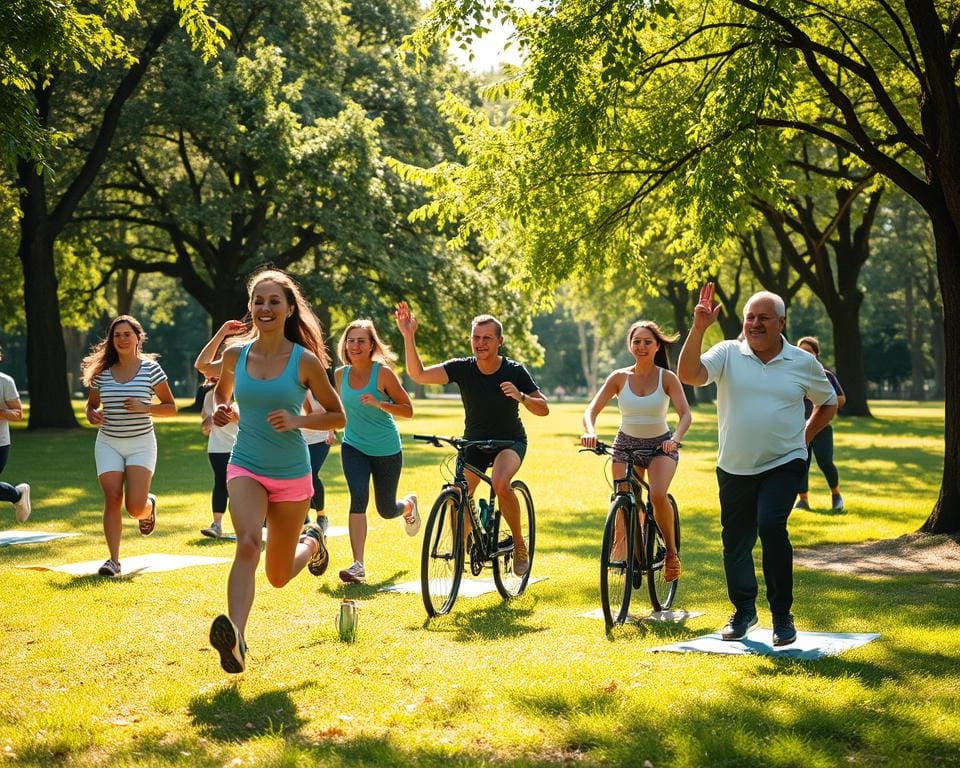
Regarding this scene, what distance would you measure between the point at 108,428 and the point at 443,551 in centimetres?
328

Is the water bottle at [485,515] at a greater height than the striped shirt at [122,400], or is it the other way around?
the striped shirt at [122,400]

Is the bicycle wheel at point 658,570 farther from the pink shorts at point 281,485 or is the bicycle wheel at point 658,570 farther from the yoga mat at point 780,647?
the pink shorts at point 281,485

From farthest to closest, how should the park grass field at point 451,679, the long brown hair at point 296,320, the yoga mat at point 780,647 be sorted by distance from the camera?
the yoga mat at point 780,647 < the long brown hair at point 296,320 < the park grass field at point 451,679

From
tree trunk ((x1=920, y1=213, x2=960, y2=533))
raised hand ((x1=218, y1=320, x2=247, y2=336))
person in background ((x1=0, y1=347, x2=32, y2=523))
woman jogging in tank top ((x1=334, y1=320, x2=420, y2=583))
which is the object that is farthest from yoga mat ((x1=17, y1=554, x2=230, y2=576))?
tree trunk ((x1=920, y1=213, x2=960, y2=533))

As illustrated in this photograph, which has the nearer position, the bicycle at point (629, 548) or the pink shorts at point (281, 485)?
the pink shorts at point (281, 485)

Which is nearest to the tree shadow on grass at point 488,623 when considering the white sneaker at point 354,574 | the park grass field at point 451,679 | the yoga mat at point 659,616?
the park grass field at point 451,679

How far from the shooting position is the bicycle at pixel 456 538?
8141 millimetres

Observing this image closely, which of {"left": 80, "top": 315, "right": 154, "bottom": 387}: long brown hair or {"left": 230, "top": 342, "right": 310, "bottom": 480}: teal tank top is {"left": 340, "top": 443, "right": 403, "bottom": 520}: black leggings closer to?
{"left": 80, "top": 315, "right": 154, "bottom": 387}: long brown hair

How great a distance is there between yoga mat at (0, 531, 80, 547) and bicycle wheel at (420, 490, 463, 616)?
564cm

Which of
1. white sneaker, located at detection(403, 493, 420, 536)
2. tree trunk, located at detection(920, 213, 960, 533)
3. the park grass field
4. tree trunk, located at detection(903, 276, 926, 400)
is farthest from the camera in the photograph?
tree trunk, located at detection(903, 276, 926, 400)

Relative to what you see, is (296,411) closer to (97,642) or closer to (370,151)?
(97,642)

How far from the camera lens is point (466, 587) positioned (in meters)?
9.62

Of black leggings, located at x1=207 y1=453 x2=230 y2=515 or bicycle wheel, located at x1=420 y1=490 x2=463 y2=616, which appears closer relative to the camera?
bicycle wheel, located at x1=420 y1=490 x2=463 y2=616

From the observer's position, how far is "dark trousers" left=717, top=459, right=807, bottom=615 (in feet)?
23.3
